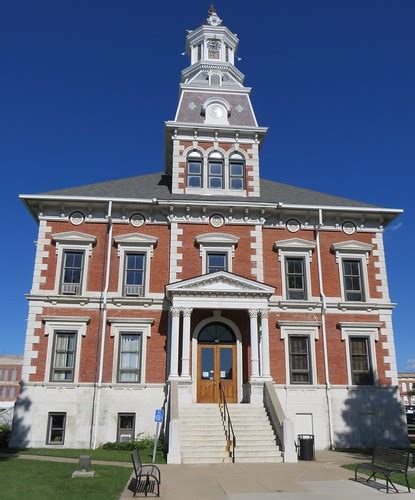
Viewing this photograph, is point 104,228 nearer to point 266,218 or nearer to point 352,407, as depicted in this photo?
point 266,218

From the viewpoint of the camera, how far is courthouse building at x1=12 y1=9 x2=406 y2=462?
20.1 metres

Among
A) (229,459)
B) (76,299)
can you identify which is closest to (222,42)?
(76,299)

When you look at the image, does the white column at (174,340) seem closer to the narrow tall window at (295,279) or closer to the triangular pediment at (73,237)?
the triangular pediment at (73,237)

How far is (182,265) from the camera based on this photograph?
22.2 m

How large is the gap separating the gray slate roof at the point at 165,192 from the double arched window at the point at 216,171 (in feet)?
2.97

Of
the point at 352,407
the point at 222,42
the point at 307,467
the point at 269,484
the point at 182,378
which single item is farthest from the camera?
the point at 222,42

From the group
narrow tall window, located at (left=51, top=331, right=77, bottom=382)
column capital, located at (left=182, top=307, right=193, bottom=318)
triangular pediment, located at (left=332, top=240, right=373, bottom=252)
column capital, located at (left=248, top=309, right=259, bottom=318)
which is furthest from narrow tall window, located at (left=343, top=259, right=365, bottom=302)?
narrow tall window, located at (left=51, top=331, right=77, bottom=382)

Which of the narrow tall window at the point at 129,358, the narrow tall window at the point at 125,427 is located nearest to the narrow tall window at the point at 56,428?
the narrow tall window at the point at 125,427

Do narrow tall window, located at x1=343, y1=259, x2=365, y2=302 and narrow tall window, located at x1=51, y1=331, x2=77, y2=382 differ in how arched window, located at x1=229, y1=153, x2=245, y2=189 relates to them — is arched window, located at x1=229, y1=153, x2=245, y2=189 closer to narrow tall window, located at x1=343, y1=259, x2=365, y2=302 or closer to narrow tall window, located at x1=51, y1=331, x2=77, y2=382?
narrow tall window, located at x1=343, y1=259, x2=365, y2=302

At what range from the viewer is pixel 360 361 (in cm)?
2203

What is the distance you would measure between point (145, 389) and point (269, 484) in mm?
9266

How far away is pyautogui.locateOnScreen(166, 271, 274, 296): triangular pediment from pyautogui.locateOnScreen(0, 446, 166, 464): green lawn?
20.3ft

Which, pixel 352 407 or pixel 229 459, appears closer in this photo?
pixel 229 459

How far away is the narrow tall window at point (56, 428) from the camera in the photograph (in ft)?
64.8
